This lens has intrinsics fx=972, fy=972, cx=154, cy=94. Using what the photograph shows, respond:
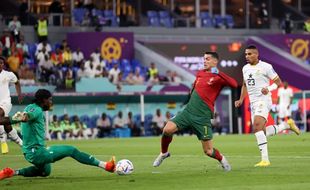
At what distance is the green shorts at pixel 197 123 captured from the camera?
18.0 metres

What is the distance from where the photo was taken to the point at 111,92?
147 ft

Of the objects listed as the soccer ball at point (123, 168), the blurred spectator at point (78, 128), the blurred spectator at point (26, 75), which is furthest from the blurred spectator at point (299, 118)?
the soccer ball at point (123, 168)

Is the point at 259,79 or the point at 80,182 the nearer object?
the point at 80,182

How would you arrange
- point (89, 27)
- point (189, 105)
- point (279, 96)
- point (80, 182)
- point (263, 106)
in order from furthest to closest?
1. point (89, 27)
2. point (279, 96)
3. point (263, 106)
4. point (189, 105)
5. point (80, 182)

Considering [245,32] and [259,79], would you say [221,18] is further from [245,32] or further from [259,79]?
[259,79]

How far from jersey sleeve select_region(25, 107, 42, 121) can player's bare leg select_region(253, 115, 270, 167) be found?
5.18 meters

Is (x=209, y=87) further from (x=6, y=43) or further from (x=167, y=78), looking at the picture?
(x=167, y=78)

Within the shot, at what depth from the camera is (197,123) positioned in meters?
18.1

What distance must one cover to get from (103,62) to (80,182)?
31069mm

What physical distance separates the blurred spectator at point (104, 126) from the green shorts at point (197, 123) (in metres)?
25.8

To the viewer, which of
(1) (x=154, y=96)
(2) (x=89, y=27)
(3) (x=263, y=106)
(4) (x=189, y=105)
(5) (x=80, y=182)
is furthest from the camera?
(2) (x=89, y=27)

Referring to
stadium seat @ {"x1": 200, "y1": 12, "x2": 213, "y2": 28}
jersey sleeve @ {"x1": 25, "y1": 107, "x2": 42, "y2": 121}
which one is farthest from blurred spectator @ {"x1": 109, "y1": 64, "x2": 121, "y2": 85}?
jersey sleeve @ {"x1": 25, "y1": 107, "x2": 42, "y2": 121}

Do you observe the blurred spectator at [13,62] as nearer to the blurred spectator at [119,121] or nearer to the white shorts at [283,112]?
the blurred spectator at [119,121]

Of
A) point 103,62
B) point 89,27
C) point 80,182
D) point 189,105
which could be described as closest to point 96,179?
point 80,182
